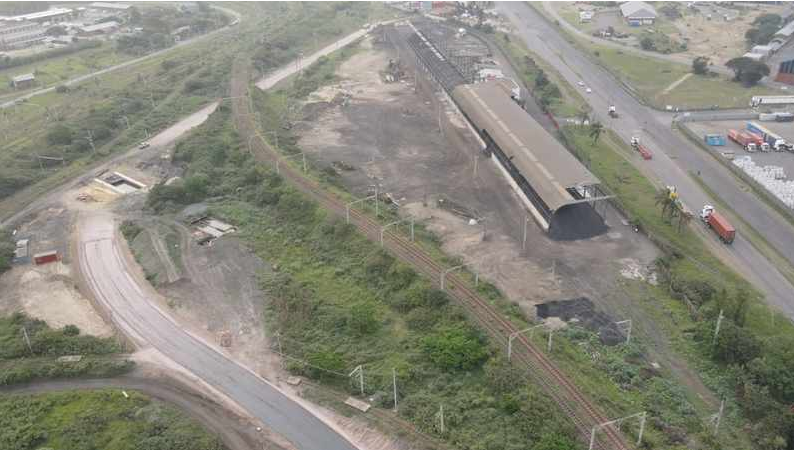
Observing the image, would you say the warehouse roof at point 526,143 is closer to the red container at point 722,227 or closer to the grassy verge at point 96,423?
the red container at point 722,227

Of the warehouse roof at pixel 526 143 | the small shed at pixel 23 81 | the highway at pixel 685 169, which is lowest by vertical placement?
the highway at pixel 685 169

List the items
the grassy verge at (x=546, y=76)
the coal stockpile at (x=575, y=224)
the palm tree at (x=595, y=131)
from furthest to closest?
the grassy verge at (x=546, y=76)
the palm tree at (x=595, y=131)
the coal stockpile at (x=575, y=224)

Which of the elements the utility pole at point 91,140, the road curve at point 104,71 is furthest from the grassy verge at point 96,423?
the road curve at point 104,71

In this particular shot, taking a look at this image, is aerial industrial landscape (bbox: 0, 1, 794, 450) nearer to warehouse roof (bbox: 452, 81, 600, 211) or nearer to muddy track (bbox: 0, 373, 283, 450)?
muddy track (bbox: 0, 373, 283, 450)

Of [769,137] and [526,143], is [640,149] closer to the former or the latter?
[769,137]

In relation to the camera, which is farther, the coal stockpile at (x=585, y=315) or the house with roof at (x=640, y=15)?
the house with roof at (x=640, y=15)

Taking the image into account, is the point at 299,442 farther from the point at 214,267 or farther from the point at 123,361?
the point at 214,267

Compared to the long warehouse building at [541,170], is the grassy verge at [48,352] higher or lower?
lower

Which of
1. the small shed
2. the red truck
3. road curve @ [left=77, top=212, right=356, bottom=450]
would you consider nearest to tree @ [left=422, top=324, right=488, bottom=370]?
road curve @ [left=77, top=212, right=356, bottom=450]
